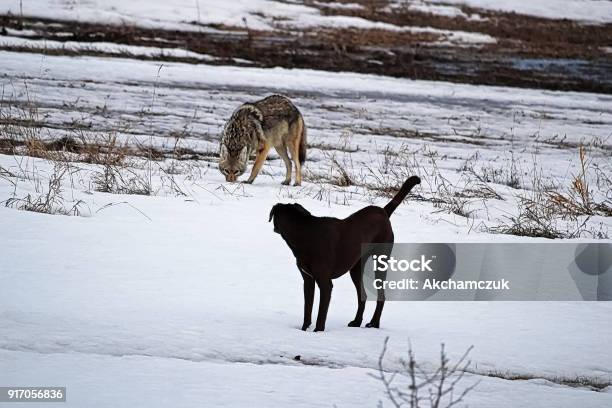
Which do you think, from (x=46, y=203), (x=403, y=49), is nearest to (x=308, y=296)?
(x=46, y=203)

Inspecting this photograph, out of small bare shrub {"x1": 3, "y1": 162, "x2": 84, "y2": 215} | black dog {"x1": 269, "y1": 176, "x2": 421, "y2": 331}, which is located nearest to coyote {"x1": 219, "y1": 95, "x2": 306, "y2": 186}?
small bare shrub {"x1": 3, "y1": 162, "x2": 84, "y2": 215}

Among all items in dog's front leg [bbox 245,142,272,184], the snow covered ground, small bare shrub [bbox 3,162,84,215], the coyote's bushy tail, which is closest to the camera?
small bare shrub [bbox 3,162,84,215]

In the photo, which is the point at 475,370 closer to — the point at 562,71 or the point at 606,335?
the point at 606,335

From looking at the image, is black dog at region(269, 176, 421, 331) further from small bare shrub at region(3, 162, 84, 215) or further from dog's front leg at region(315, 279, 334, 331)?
small bare shrub at region(3, 162, 84, 215)

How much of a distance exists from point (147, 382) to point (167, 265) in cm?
251

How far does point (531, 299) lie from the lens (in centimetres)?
654

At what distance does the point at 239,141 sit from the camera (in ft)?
36.4

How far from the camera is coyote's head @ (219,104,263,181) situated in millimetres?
11008

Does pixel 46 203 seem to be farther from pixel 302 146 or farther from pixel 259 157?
pixel 302 146

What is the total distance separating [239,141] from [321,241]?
6408 millimetres

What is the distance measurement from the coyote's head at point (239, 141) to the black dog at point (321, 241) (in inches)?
233

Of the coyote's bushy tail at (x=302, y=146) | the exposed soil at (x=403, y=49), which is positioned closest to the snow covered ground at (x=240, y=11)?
the exposed soil at (x=403, y=49)

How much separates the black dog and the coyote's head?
5925mm

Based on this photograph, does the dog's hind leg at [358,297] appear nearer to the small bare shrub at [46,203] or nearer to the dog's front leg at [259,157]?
the small bare shrub at [46,203]
